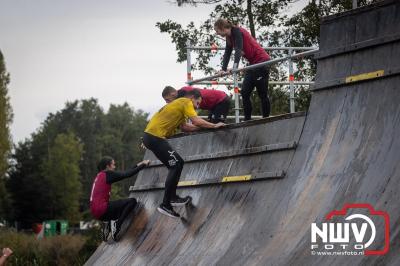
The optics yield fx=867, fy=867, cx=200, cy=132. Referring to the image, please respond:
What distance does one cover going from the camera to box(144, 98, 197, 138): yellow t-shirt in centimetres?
1292

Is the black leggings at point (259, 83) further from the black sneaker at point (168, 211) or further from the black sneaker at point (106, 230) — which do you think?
the black sneaker at point (106, 230)

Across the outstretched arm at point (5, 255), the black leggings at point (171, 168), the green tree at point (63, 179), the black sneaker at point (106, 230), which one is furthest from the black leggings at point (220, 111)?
the green tree at point (63, 179)

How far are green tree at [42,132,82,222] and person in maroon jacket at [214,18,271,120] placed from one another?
73.8m

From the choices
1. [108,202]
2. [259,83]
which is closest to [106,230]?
[108,202]

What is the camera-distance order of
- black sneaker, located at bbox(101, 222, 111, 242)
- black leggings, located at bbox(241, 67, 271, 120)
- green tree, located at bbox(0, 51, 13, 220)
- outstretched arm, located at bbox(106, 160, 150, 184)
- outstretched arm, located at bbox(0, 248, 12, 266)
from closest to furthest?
outstretched arm, located at bbox(0, 248, 12, 266) → black leggings, located at bbox(241, 67, 271, 120) → outstretched arm, located at bbox(106, 160, 150, 184) → black sneaker, located at bbox(101, 222, 111, 242) → green tree, located at bbox(0, 51, 13, 220)

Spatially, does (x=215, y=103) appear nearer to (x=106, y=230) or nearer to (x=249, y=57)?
(x=249, y=57)

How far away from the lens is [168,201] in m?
12.8

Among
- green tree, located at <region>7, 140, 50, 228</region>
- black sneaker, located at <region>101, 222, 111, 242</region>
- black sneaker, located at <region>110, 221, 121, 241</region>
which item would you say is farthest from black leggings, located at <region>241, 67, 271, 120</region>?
green tree, located at <region>7, 140, 50, 228</region>

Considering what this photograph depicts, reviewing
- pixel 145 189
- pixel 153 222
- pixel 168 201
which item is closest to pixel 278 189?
pixel 168 201

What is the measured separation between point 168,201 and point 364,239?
4.80m

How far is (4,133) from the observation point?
63594mm

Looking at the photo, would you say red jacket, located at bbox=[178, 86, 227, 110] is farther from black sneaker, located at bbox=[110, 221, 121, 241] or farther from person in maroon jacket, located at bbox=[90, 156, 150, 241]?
black sneaker, located at bbox=[110, 221, 121, 241]

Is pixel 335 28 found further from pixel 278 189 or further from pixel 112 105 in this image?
pixel 112 105

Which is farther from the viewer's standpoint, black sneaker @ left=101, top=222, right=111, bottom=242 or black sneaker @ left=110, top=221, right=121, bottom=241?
black sneaker @ left=101, top=222, right=111, bottom=242
